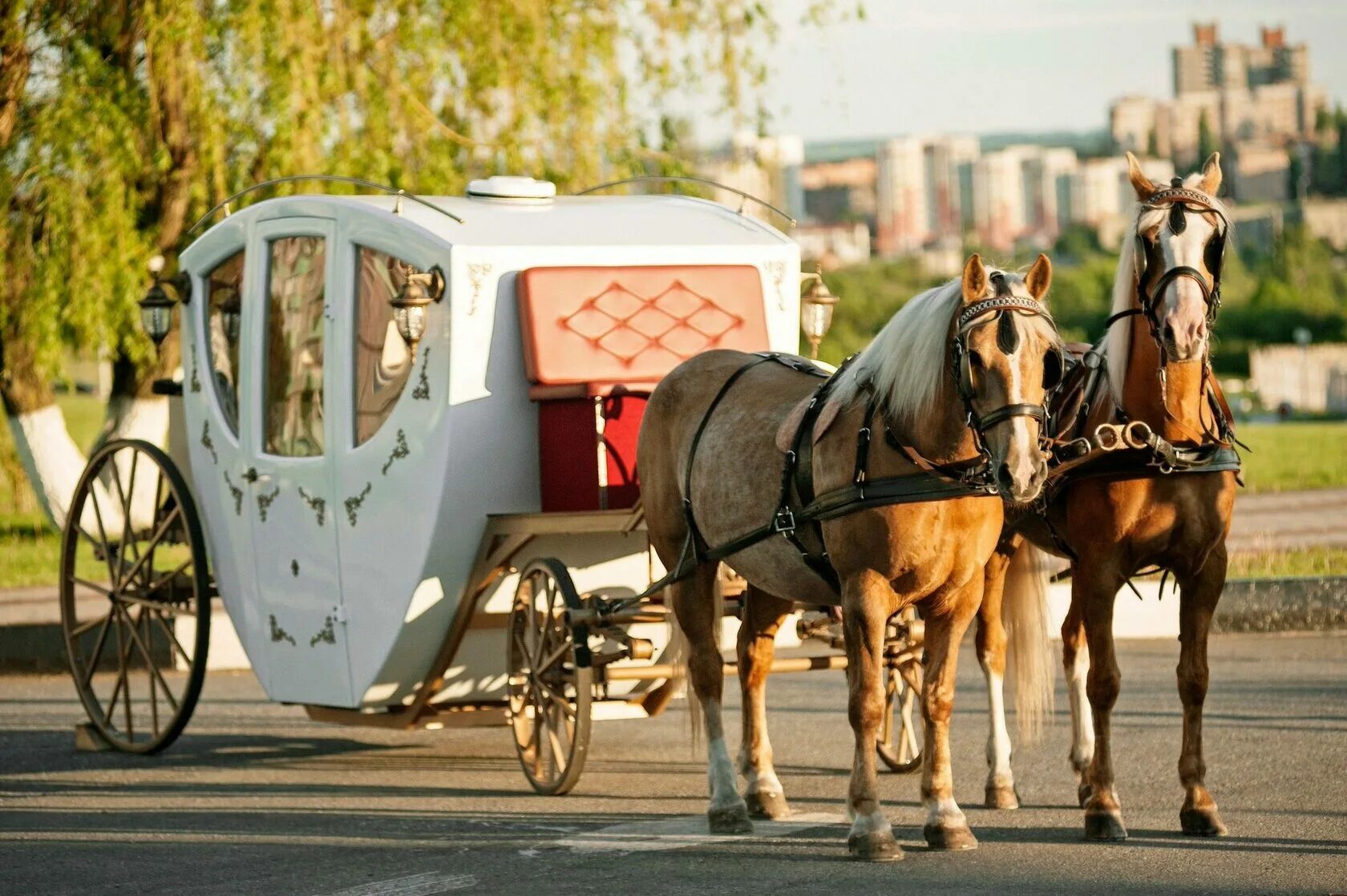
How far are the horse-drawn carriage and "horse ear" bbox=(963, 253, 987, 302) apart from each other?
88.7 inches

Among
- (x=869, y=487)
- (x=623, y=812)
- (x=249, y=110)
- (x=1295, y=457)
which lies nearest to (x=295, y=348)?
(x=623, y=812)

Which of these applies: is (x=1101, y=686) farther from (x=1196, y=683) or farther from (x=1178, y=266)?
(x=1178, y=266)

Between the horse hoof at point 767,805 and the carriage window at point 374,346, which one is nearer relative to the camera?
the horse hoof at point 767,805

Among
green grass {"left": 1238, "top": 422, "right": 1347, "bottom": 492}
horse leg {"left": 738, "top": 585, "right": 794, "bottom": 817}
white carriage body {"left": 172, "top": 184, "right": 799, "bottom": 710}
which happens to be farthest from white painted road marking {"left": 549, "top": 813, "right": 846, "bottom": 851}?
green grass {"left": 1238, "top": 422, "right": 1347, "bottom": 492}

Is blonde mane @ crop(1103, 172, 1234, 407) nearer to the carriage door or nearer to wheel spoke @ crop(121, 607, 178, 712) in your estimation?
the carriage door

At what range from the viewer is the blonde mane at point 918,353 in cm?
638

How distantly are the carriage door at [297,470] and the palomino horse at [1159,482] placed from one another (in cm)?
331

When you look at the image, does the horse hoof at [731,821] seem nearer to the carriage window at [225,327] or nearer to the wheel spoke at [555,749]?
the wheel spoke at [555,749]

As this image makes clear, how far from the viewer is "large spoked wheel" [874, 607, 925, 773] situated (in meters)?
8.30

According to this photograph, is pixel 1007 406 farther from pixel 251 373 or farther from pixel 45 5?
pixel 45 5

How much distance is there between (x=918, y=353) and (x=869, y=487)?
0.47 m

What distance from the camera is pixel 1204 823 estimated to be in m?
6.89

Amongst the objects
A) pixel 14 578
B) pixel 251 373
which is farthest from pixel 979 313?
pixel 14 578

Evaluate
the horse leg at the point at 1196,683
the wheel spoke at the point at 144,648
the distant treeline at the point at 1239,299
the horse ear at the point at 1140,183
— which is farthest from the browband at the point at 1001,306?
the distant treeline at the point at 1239,299
